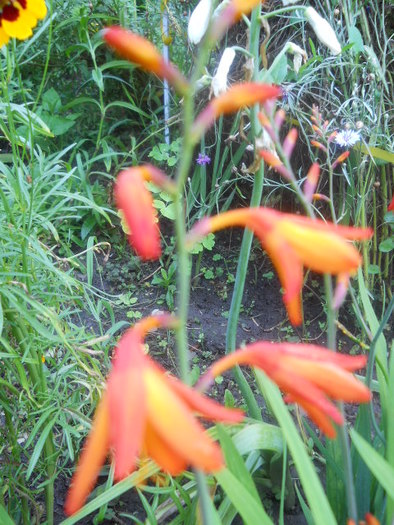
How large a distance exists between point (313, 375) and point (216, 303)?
1951mm

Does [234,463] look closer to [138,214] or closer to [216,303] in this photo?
[138,214]

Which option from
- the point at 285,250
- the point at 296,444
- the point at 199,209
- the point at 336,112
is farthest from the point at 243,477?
the point at 199,209

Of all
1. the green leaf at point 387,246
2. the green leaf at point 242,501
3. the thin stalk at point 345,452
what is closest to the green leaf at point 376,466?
the thin stalk at point 345,452

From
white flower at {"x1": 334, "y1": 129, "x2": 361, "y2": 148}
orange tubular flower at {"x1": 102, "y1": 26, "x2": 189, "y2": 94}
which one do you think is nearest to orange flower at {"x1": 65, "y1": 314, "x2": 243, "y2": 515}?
orange tubular flower at {"x1": 102, "y1": 26, "x2": 189, "y2": 94}

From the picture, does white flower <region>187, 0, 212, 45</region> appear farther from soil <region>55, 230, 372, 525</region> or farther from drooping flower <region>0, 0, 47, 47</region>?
soil <region>55, 230, 372, 525</region>

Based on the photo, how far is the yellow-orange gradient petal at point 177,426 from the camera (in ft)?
1.42

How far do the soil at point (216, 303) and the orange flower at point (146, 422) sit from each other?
60.2 inches

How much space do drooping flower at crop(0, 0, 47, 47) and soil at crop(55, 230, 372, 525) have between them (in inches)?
38.4

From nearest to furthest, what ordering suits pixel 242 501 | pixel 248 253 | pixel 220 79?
1. pixel 242 501
2. pixel 220 79
3. pixel 248 253

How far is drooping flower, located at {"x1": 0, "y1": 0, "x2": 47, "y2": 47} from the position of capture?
1.16 metres

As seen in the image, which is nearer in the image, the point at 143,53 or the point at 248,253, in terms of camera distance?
the point at 143,53

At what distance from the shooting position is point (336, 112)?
7.06 ft

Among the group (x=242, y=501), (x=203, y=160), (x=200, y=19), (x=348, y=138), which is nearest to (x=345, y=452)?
(x=242, y=501)

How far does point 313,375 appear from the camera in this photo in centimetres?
52
